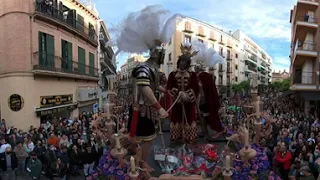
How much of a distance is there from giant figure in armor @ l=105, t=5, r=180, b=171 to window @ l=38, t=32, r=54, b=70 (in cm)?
1472

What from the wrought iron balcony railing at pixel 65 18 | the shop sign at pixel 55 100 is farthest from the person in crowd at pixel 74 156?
the wrought iron balcony railing at pixel 65 18

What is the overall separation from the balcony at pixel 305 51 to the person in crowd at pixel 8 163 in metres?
22.1

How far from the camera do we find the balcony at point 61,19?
18.9 metres

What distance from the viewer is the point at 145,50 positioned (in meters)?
5.36

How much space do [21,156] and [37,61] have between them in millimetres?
8636

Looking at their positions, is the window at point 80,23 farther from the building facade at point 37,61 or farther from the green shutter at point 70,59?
the green shutter at point 70,59

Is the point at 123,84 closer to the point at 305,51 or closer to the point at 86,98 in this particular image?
the point at 86,98

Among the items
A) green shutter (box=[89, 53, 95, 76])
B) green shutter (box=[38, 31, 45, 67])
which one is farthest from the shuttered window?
green shutter (box=[38, 31, 45, 67])

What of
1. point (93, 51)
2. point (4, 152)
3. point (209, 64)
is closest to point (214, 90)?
point (209, 64)

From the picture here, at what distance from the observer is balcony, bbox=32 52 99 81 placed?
717 inches

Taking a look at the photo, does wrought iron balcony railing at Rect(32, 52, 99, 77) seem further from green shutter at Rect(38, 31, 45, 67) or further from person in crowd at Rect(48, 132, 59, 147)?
person in crowd at Rect(48, 132, 59, 147)

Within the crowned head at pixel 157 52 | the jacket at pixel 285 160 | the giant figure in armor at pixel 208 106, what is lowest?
the jacket at pixel 285 160

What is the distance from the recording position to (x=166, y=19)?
5129 millimetres

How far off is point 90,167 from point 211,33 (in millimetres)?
38994
